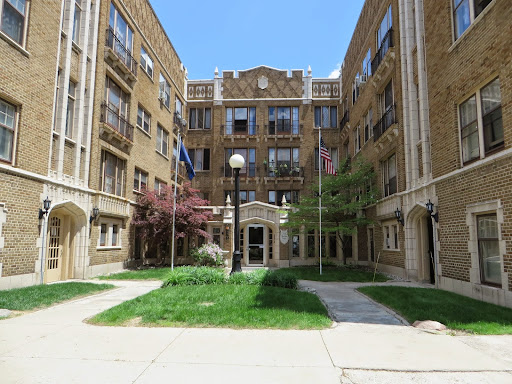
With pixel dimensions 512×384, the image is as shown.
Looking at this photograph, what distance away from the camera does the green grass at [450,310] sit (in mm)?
6863

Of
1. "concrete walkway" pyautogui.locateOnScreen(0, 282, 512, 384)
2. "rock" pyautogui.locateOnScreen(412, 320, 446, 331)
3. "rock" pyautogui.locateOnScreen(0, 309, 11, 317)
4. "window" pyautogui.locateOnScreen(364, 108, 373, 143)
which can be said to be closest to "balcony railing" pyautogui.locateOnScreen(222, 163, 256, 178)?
"window" pyautogui.locateOnScreen(364, 108, 373, 143)

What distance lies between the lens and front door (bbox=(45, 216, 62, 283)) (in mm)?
13969

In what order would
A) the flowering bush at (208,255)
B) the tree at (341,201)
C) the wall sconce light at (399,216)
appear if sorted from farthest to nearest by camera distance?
the flowering bush at (208,255)
the tree at (341,201)
the wall sconce light at (399,216)

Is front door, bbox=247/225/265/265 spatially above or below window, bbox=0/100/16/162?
below

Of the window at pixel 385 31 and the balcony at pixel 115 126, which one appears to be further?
the window at pixel 385 31

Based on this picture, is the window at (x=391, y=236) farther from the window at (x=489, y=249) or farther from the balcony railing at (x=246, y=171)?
the balcony railing at (x=246, y=171)

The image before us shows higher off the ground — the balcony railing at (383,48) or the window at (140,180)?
the balcony railing at (383,48)

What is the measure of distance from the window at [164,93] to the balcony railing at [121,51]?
160 inches

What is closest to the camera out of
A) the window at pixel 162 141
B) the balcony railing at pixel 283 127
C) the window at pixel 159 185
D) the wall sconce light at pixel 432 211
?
the wall sconce light at pixel 432 211

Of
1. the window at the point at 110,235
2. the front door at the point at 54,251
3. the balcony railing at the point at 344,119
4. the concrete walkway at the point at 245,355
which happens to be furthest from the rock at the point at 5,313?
the balcony railing at the point at 344,119

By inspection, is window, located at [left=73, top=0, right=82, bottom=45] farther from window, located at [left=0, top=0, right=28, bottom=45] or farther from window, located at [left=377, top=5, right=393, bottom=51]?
window, located at [left=377, top=5, right=393, bottom=51]

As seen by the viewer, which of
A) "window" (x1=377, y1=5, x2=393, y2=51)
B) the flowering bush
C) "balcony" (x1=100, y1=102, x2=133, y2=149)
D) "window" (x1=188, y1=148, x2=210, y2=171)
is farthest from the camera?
"window" (x1=188, y1=148, x2=210, y2=171)

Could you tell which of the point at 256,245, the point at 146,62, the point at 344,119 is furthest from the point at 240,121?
the point at 256,245

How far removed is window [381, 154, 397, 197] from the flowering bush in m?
9.83
